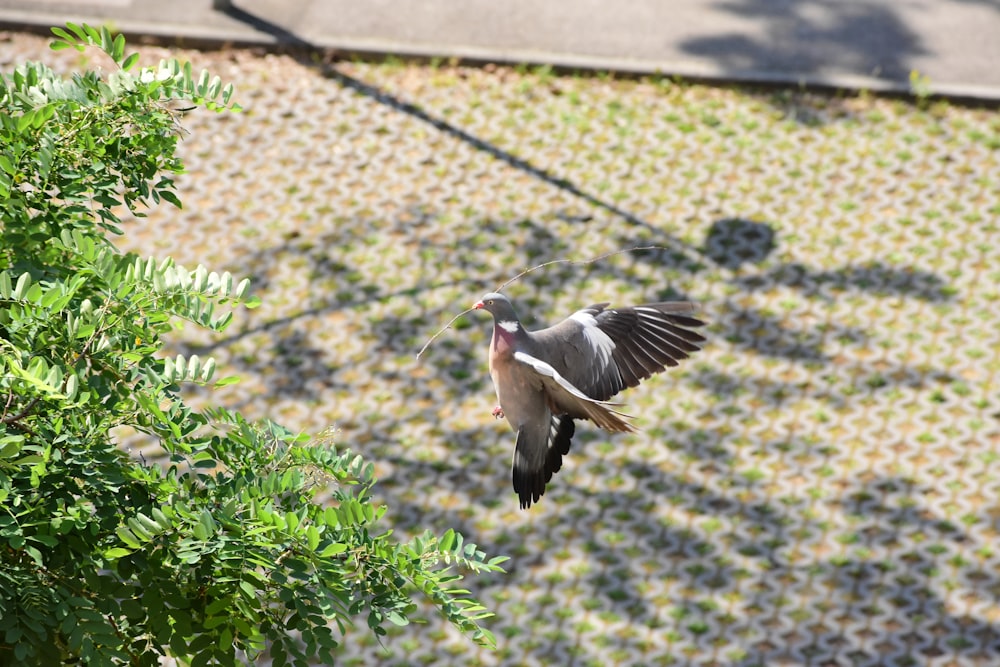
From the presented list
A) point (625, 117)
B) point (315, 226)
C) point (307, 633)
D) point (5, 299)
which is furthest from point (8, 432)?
point (625, 117)

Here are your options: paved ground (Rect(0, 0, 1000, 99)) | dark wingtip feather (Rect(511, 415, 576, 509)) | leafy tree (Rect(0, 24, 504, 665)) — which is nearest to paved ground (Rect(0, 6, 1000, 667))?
paved ground (Rect(0, 0, 1000, 99))

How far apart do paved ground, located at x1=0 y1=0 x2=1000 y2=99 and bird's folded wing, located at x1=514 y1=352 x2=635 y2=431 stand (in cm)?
767

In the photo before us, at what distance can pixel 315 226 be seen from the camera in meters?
9.53

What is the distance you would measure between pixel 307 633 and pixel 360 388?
17.1ft

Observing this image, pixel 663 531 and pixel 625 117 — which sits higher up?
pixel 625 117

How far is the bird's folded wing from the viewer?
9.71 ft

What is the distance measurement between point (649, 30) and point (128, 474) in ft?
29.6

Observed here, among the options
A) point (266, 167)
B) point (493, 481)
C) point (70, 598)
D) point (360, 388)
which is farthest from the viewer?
point (266, 167)

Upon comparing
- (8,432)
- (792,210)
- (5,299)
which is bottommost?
(8,432)

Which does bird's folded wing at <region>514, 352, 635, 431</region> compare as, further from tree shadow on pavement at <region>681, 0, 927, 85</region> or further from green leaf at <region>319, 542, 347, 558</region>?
tree shadow on pavement at <region>681, 0, 927, 85</region>

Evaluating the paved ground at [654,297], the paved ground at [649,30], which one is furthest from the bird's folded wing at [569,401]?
the paved ground at [649,30]

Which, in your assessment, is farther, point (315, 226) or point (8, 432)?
point (315, 226)

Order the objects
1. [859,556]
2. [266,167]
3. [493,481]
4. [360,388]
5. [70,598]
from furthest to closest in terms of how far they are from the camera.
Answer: [266,167], [360,388], [493,481], [859,556], [70,598]

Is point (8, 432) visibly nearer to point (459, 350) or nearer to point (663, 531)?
point (663, 531)
